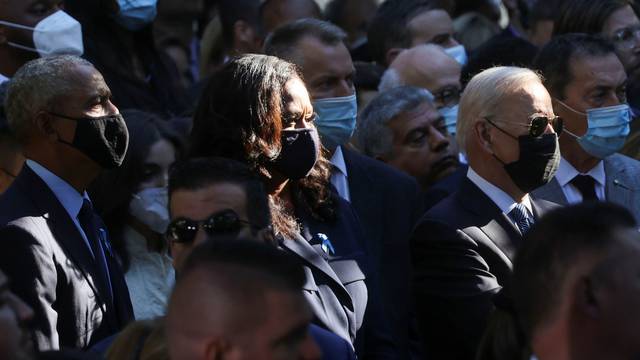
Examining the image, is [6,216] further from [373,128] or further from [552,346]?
[373,128]

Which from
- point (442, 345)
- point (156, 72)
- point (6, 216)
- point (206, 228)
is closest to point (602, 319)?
point (206, 228)

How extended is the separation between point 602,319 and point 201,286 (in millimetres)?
1078

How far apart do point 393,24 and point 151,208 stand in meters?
3.24

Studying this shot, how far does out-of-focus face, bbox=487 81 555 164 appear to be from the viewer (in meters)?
5.49

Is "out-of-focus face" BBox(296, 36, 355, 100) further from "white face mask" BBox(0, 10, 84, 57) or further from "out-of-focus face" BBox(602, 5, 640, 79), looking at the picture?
"out-of-focus face" BBox(602, 5, 640, 79)

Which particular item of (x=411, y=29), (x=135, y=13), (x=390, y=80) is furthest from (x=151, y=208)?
(x=411, y=29)

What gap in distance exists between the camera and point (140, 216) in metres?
5.76

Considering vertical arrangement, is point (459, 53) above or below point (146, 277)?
below

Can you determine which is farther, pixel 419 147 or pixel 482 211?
pixel 419 147

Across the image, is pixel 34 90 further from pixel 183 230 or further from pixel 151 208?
pixel 183 230

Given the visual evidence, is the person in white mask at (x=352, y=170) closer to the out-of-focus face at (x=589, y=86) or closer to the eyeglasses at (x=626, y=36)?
the out-of-focus face at (x=589, y=86)

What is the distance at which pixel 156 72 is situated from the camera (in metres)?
7.43

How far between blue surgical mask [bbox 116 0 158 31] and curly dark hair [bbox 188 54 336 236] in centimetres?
238

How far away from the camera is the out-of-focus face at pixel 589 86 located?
6.42 metres
